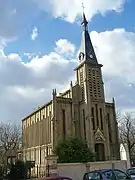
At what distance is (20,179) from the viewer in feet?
71.8

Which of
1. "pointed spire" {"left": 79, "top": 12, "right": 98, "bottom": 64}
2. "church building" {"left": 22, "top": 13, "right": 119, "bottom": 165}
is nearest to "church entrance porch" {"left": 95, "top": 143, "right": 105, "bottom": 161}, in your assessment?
"church building" {"left": 22, "top": 13, "right": 119, "bottom": 165}

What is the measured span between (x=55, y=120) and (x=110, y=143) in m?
11.6

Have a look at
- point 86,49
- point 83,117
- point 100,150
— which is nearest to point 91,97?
point 83,117

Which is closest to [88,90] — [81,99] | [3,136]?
[81,99]

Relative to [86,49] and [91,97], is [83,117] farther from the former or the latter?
[86,49]

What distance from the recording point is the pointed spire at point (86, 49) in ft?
172

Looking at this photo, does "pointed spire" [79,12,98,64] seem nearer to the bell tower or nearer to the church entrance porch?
the bell tower

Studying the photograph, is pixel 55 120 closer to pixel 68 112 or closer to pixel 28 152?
pixel 68 112

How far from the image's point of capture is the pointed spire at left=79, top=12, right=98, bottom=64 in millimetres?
52375

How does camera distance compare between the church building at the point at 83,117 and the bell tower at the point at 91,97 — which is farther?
the bell tower at the point at 91,97

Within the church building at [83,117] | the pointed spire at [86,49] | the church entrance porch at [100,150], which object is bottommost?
the church entrance porch at [100,150]

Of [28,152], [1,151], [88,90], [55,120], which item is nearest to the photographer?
[1,151]

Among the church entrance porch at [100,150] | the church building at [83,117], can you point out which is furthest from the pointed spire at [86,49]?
the church entrance porch at [100,150]

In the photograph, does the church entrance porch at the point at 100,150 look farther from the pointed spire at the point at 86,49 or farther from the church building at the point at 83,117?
the pointed spire at the point at 86,49
